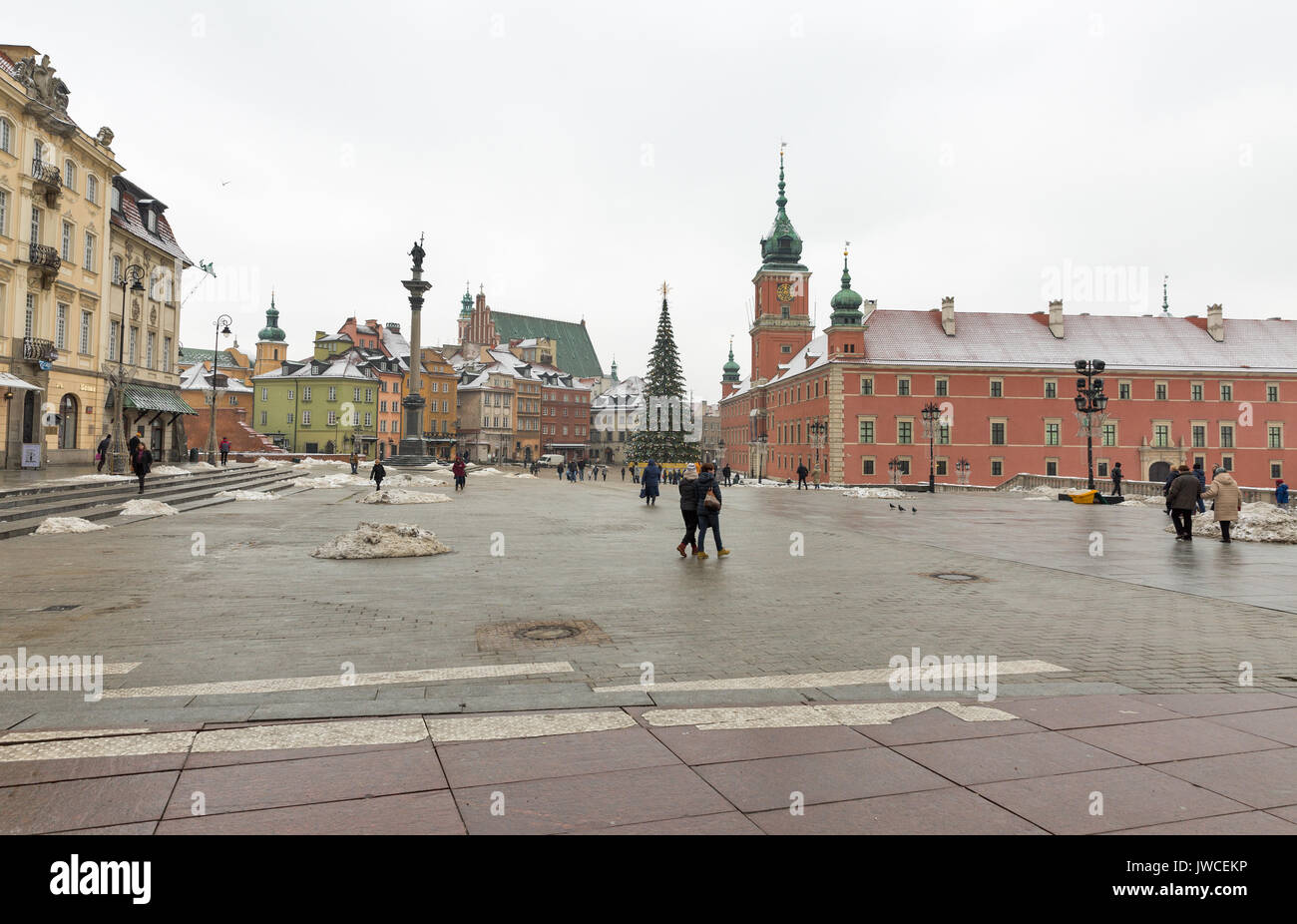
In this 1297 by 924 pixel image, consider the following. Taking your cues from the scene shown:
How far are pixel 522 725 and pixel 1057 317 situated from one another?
76120 millimetres

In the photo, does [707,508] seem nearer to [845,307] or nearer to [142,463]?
[142,463]

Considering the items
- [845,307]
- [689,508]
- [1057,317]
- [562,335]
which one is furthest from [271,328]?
[689,508]

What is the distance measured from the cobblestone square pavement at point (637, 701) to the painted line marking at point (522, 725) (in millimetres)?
24

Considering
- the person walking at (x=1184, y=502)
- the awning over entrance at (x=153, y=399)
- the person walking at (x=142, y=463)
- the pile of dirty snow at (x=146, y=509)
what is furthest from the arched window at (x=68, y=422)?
the person walking at (x=1184, y=502)

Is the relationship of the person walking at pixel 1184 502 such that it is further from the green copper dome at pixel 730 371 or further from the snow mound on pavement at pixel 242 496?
the green copper dome at pixel 730 371

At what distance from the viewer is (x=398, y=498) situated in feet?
88.2

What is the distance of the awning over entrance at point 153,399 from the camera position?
40256 mm

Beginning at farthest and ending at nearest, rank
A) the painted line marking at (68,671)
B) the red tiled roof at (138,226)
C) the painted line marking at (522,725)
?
the red tiled roof at (138,226) → the painted line marking at (68,671) → the painted line marking at (522,725)

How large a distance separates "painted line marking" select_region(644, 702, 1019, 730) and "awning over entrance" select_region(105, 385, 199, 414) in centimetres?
4236

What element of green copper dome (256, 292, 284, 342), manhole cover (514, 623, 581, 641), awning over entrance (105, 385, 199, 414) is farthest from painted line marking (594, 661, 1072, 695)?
green copper dome (256, 292, 284, 342)

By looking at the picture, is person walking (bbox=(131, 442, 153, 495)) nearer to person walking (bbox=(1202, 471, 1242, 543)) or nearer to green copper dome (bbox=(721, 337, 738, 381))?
person walking (bbox=(1202, 471, 1242, 543))

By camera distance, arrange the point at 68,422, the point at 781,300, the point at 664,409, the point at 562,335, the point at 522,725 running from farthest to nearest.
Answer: the point at 562,335
the point at 781,300
the point at 664,409
the point at 68,422
the point at 522,725

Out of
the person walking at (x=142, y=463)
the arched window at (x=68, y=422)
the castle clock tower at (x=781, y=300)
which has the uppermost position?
the castle clock tower at (x=781, y=300)
